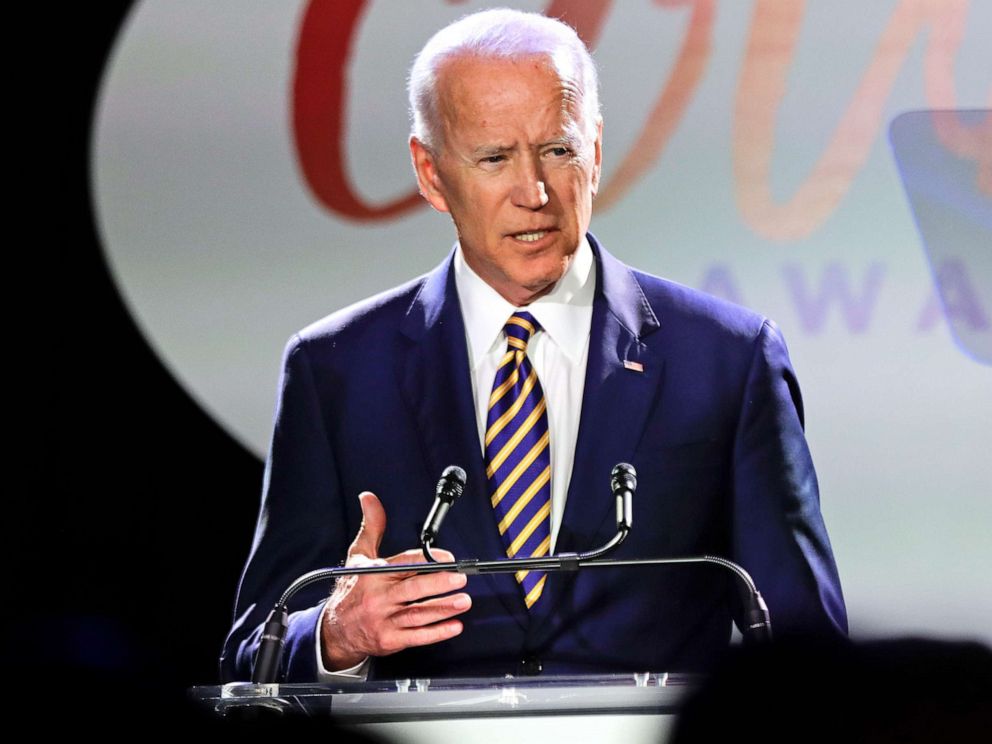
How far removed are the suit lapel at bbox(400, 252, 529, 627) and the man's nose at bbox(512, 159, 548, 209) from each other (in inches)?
9.3

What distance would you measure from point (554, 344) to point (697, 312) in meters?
0.30

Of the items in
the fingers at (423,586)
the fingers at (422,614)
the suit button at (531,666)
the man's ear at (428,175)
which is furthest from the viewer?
the man's ear at (428,175)

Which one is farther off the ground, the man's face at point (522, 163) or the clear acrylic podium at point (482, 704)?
the man's face at point (522, 163)

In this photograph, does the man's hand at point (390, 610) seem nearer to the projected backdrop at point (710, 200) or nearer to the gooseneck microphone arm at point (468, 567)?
the gooseneck microphone arm at point (468, 567)

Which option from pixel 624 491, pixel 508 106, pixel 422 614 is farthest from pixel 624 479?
pixel 508 106

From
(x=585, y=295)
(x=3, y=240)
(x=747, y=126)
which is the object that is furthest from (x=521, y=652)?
(x=3, y=240)

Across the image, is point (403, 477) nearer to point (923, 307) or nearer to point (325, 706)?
point (325, 706)


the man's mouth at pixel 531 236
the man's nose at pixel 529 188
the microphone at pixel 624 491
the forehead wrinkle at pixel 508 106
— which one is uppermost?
the forehead wrinkle at pixel 508 106

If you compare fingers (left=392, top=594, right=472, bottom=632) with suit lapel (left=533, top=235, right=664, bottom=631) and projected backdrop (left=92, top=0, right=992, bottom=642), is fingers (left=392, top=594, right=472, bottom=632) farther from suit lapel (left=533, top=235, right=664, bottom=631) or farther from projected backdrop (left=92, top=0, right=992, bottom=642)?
projected backdrop (left=92, top=0, right=992, bottom=642)

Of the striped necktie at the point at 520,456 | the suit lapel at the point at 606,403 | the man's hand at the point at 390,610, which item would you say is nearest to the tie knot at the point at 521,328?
the striped necktie at the point at 520,456

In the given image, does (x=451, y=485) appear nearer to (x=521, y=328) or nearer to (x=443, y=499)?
(x=443, y=499)

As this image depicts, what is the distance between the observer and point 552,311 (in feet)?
9.32

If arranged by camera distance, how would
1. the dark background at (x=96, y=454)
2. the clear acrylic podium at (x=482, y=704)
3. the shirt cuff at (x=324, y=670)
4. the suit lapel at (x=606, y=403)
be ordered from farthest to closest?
the dark background at (x=96, y=454)
the suit lapel at (x=606, y=403)
the shirt cuff at (x=324, y=670)
the clear acrylic podium at (x=482, y=704)

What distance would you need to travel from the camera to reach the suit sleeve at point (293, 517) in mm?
2662
